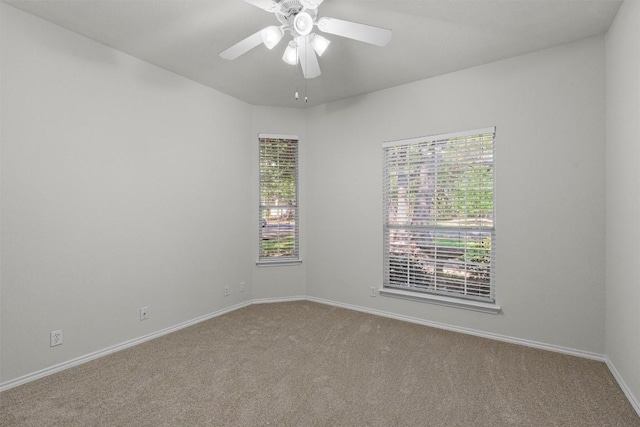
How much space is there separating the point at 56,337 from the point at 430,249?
3480 millimetres

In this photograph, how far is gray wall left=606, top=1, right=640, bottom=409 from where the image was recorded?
203 cm

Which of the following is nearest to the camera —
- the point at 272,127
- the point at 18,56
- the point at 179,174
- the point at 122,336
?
the point at 18,56

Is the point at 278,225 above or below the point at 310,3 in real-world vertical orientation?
below

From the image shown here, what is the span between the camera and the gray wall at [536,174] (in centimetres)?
269

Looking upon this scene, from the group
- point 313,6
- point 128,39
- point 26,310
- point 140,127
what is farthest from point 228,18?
point 26,310

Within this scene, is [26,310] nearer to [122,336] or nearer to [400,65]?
[122,336]

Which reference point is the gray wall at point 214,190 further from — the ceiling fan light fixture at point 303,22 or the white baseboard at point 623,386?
the ceiling fan light fixture at point 303,22

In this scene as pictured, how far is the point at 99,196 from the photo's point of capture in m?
2.78

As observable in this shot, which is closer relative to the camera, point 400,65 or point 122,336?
point 122,336

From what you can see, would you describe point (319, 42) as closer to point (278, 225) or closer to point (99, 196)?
point (99, 196)

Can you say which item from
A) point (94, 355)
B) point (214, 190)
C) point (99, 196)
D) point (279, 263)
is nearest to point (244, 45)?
point (99, 196)

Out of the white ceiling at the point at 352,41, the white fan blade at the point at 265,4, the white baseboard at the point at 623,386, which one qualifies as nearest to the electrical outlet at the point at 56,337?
the white ceiling at the point at 352,41

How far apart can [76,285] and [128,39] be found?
6.84 ft

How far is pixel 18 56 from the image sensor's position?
2.30m
